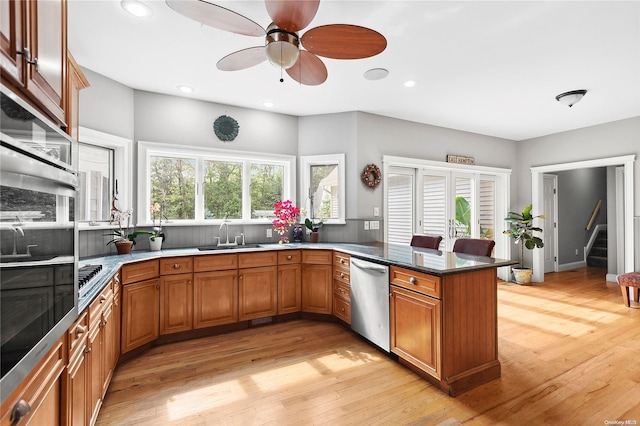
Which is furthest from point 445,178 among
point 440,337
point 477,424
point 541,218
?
point 477,424

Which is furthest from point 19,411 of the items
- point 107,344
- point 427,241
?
point 427,241

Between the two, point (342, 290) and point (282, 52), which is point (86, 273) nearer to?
point (282, 52)

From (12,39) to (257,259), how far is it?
2.63m

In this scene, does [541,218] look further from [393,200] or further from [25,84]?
[25,84]

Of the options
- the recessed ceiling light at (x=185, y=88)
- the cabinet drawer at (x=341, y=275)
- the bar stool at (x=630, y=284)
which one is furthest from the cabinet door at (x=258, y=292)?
the bar stool at (x=630, y=284)

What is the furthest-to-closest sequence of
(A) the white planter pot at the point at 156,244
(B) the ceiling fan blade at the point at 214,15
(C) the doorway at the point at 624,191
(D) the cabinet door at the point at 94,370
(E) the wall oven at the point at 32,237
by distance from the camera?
(C) the doorway at the point at 624,191 → (A) the white planter pot at the point at 156,244 → (D) the cabinet door at the point at 94,370 → (B) the ceiling fan blade at the point at 214,15 → (E) the wall oven at the point at 32,237

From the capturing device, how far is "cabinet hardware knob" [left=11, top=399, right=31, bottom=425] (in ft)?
2.69

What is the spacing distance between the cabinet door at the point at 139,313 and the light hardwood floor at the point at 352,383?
0.58 feet

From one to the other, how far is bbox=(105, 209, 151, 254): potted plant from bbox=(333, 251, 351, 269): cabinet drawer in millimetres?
2015

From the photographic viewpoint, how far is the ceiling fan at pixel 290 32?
1506mm

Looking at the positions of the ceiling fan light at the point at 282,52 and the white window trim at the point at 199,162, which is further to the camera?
the white window trim at the point at 199,162

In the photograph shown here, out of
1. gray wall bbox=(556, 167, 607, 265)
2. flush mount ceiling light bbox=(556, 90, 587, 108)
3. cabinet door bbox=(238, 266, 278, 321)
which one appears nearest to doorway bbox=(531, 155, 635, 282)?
gray wall bbox=(556, 167, 607, 265)

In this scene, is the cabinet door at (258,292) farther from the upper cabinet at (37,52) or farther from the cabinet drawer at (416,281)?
the upper cabinet at (37,52)

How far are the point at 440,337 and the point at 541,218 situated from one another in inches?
184
